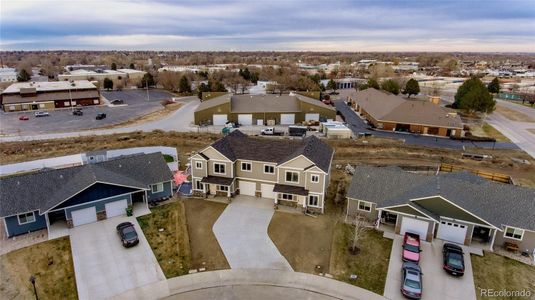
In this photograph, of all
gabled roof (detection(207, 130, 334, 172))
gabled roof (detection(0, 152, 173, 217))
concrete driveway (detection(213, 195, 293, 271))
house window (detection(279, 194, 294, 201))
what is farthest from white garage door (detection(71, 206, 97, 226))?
house window (detection(279, 194, 294, 201))

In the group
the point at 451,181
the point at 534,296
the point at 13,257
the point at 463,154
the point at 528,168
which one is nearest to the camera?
the point at 534,296

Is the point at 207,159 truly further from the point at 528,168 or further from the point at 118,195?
the point at 528,168

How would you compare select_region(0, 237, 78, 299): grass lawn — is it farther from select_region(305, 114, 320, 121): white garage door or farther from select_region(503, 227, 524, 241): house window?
select_region(305, 114, 320, 121): white garage door

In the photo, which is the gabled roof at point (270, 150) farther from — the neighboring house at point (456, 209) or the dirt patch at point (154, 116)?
the dirt patch at point (154, 116)

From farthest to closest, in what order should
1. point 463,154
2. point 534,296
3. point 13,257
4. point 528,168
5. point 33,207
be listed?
point 463,154 < point 528,168 < point 33,207 < point 13,257 < point 534,296

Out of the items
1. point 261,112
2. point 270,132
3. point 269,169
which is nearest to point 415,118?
point 270,132

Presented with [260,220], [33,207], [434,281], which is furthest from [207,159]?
[434,281]

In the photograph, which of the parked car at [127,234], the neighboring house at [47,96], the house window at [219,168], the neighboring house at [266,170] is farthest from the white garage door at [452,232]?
the neighboring house at [47,96]
